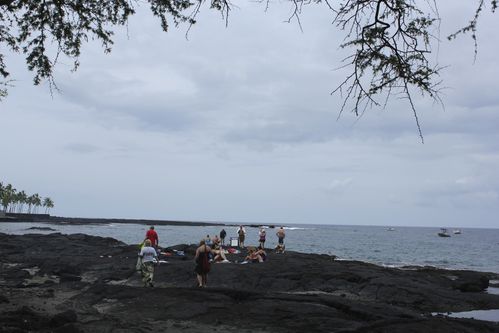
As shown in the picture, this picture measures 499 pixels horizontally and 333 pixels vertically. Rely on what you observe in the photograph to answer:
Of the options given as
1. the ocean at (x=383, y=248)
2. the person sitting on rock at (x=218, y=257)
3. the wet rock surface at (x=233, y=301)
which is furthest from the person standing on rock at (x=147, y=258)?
the ocean at (x=383, y=248)

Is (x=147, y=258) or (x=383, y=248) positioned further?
(x=383, y=248)

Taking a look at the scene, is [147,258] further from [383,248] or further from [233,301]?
[383,248]

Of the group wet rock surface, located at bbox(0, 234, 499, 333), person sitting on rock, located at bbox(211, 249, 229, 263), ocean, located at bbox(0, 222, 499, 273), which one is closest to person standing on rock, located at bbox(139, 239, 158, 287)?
wet rock surface, located at bbox(0, 234, 499, 333)

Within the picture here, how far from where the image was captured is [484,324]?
42.6 ft

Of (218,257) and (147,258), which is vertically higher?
(147,258)

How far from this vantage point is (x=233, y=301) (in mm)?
14633

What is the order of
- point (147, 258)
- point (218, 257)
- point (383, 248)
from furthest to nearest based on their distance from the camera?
point (383, 248) < point (218, 257) < point (147, 258)

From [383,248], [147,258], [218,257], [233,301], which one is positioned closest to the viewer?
[233,301]

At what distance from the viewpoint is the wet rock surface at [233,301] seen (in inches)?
465

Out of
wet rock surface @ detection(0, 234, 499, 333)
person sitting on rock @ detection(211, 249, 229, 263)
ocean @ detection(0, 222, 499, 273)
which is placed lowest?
ocean @ detection(0, 222, 499, 273)

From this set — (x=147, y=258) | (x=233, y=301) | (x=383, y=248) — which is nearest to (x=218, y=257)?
(x=147, y=258)

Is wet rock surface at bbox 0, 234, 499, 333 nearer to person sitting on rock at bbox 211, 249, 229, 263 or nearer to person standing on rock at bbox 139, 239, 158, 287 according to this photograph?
person standing on rock at bbox 139, 239, 158, 287

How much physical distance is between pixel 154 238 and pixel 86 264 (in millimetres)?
6644

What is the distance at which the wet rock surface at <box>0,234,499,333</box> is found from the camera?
11.8m
